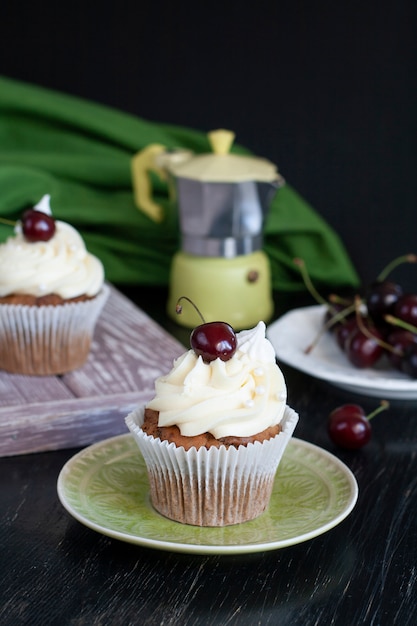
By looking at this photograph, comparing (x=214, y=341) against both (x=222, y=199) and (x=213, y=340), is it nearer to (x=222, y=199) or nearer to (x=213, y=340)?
(x=213, y=340)

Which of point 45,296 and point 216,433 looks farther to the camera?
point 45,296

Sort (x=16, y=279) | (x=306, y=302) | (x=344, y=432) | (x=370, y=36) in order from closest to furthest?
(x=344, y=432) → (x=16, y=279) → (x=306, y=302) → (x=370, y=36)

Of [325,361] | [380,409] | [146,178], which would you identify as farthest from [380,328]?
[146,178]

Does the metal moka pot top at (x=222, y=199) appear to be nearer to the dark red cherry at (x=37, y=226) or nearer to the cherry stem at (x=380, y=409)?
the dark red cherry at (x=37, y=226)

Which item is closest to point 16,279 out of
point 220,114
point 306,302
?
point 306,302

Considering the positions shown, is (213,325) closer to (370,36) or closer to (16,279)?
(16,279)
